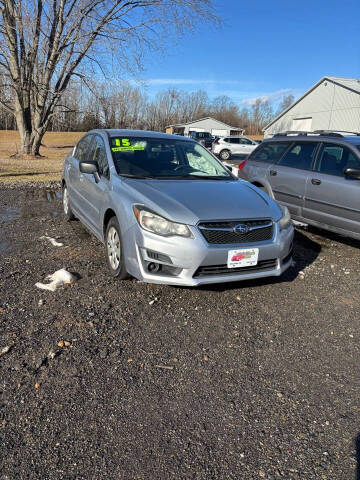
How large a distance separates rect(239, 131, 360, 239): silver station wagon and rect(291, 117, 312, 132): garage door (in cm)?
3158

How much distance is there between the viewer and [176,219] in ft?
11.0

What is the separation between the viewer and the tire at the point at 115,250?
3.76 m

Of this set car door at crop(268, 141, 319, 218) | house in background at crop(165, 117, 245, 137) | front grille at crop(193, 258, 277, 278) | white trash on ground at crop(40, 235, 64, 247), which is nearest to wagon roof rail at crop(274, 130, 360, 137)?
car door at crop(268, 141, 319, 218)

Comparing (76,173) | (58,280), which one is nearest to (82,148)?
(76,173)

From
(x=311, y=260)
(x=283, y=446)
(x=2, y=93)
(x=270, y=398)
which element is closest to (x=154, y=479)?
(x=283, y=446)

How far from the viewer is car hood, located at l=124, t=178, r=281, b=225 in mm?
3420

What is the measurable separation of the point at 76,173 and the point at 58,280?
224cm

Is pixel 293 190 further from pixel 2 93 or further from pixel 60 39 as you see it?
pixel 2 93

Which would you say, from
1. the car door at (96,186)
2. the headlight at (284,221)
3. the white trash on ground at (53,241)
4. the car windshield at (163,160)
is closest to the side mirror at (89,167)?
the car door at (96,186)

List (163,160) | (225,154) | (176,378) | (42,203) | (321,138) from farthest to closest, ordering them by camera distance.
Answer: (225,154) < (42,203) < (321,138) < (163,160) < (176,378)

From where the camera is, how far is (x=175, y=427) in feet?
6.99

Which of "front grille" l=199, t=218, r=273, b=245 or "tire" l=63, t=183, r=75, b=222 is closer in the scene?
"front grille" l=199, t=218, r=273, b=245

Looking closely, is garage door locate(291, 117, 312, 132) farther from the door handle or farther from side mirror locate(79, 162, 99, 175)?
side mirror locate(79, 162, 99, 175)

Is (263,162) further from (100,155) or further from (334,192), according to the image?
(100,155)
